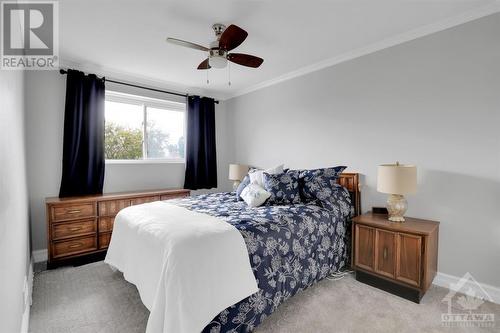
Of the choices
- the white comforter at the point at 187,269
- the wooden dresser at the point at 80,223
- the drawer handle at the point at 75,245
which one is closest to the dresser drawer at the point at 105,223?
the wooden dresser at the point at 80,223

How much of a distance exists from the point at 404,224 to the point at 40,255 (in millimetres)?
4142

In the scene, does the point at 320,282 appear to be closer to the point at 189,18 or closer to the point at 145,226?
the point at 145,226

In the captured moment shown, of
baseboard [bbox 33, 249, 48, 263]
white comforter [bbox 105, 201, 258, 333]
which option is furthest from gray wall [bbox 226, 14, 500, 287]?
baseboard [bbox 33, 249, 48, 263]

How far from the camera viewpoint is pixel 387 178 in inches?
91.3

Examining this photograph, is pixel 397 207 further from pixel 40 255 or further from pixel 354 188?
pixel 40 255

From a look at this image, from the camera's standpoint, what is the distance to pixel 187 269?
1469mm

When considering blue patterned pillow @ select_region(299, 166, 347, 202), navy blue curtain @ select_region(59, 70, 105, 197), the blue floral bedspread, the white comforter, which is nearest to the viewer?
the white comforter

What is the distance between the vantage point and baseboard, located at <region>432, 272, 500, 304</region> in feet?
6.92

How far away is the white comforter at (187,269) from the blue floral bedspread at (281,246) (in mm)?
120

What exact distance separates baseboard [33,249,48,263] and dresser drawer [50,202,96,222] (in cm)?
62

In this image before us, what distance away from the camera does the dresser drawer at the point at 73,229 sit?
2.79m

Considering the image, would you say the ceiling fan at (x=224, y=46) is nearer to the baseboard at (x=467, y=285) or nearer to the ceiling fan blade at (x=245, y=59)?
the ceiling fan blade at (x=245, y=59)

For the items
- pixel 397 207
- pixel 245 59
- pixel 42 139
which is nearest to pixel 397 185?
pixel 397 207

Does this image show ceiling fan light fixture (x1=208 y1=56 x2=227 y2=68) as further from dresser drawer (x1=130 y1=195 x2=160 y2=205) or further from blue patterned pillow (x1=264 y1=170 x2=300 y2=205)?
dresser drawer (x1=130 y1=195 x2=160 y2=205)
